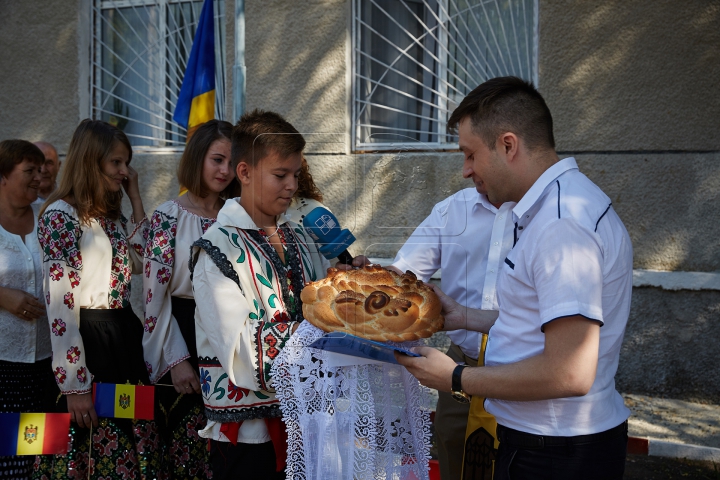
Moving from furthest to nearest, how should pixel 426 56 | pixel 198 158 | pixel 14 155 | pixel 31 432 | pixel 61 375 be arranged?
pixel 426 56 < pixel 14 155 < pixel 198 158 < pixel 61 375 < pixel 31 432

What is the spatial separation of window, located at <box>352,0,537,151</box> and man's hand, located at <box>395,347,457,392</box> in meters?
4.19

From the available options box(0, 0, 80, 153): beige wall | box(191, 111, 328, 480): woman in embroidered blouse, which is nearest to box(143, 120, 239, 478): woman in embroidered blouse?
box(191, 111, 328, 480): woman in embroidered blouse

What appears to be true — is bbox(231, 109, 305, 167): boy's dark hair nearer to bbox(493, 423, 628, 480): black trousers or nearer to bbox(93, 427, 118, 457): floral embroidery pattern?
bbox(493, 423, 628, 480): black trousers

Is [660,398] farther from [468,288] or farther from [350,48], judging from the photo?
[350,48]

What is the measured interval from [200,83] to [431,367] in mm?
4037

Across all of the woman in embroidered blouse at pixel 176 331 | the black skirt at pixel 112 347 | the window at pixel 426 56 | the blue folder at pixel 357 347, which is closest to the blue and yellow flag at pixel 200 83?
the window at pixel 426 56

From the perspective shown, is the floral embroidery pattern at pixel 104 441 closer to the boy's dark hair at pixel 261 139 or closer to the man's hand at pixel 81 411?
the man's hand at pixel 81 411

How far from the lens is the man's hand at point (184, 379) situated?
10.7ft

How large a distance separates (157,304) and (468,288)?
1451 millimetres

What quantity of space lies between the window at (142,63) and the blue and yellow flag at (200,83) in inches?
63.3

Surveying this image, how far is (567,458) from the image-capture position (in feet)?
6.44

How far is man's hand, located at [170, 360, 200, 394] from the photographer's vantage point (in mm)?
3273

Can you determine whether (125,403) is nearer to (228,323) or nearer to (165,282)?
(165,282)

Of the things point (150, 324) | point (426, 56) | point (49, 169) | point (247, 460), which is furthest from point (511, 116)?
point (426, 56)
